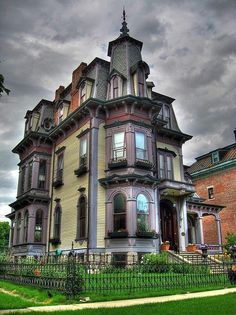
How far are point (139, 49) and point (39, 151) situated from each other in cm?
1153

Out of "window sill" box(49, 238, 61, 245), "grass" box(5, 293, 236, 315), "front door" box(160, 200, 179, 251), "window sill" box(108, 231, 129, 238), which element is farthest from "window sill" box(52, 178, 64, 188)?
"grass" box(5, 293, 236, 315)

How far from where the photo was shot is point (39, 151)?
28.7m

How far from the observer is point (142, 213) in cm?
2133

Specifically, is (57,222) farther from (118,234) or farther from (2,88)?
(2,88)

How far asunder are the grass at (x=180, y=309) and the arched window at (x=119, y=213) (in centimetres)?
1084

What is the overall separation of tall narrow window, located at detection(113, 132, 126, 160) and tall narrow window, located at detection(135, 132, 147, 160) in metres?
0.89

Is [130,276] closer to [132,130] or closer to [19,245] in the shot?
[132,130]

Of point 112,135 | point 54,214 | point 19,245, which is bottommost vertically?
point 19,245

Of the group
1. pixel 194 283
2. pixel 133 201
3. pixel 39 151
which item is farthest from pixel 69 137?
pixel 194 283

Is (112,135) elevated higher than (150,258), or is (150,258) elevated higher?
(112,135)

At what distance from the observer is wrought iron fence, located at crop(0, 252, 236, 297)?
11.3m

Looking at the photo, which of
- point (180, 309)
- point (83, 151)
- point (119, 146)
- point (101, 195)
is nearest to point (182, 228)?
point (101, 195)

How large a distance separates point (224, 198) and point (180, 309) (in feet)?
105

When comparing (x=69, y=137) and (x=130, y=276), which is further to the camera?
(x=69, y=137)
